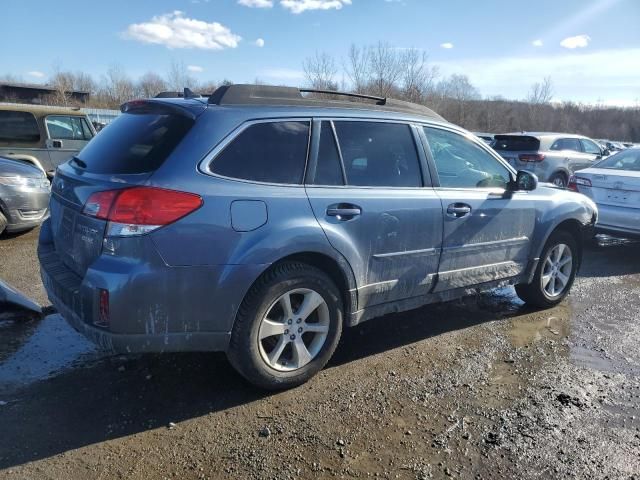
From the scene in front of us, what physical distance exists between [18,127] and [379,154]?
31.0 ft

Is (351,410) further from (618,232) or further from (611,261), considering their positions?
(618,232)

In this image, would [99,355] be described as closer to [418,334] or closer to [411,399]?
[411,399]

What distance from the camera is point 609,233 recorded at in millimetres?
7480

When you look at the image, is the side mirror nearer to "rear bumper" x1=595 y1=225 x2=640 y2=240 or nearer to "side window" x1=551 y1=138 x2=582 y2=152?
"rear bumper" x1=595 y1=225 x2=640 y2=240

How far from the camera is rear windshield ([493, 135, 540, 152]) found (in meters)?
13.5

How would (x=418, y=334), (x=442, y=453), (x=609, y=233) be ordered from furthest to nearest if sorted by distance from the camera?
(x=609, y=233)
(x=418, y=334)
(x=442, y=453)

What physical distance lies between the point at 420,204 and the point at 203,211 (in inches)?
65.2

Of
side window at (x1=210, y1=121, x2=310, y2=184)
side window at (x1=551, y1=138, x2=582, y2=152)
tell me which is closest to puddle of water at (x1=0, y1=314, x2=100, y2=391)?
side window at (x1=210, y1=121, x2=310, y2=184)

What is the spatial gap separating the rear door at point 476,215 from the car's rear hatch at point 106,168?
1982mm

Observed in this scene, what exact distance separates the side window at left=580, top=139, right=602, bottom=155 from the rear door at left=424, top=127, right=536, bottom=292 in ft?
37.8

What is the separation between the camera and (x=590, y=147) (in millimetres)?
14773

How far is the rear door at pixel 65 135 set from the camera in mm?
10953

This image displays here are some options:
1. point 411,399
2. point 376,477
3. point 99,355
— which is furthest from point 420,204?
point 99,355

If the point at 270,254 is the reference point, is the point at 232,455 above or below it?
below
